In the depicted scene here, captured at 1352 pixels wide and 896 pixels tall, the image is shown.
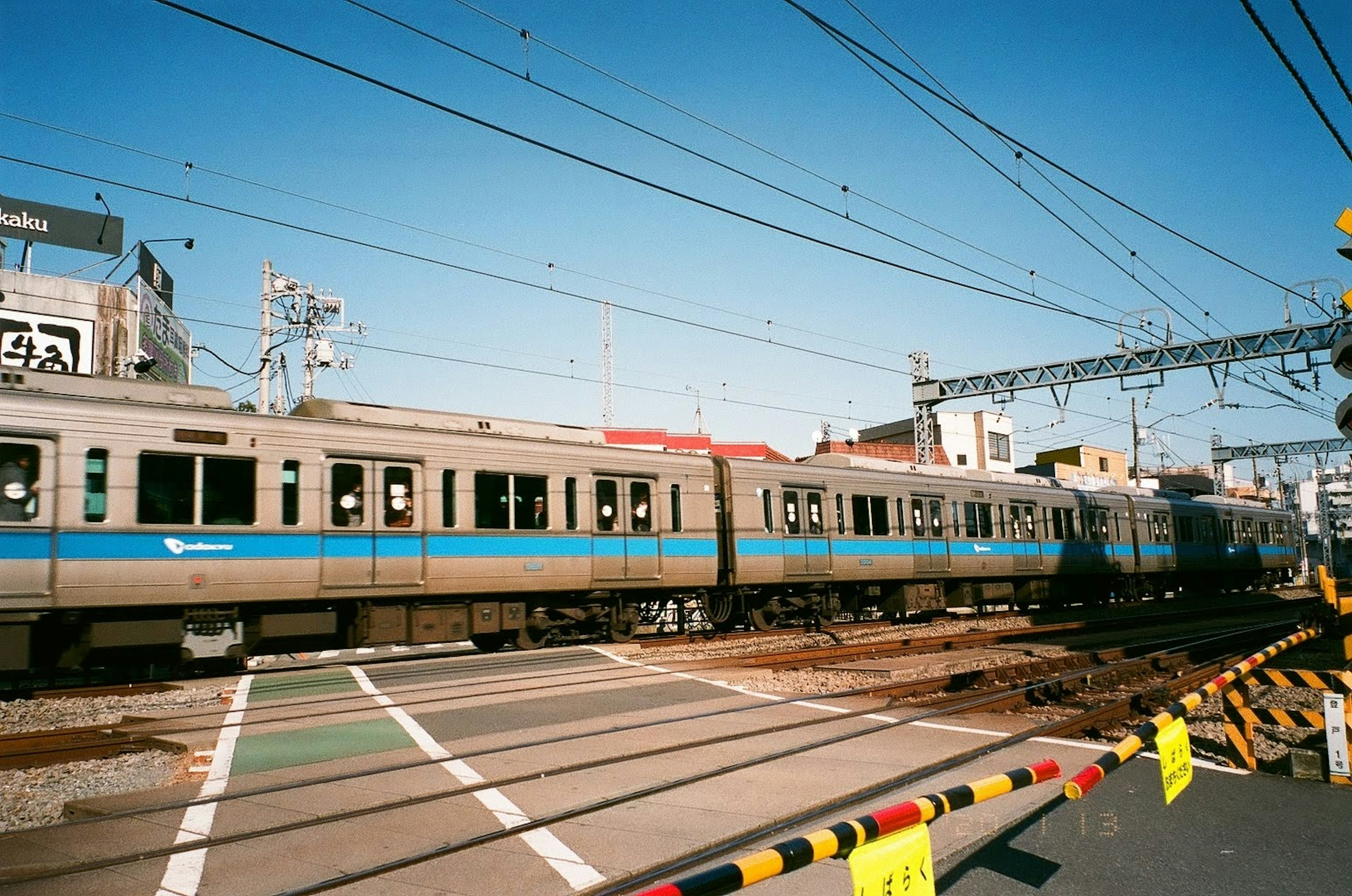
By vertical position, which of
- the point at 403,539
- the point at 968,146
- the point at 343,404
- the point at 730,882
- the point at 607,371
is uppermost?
the point at 607,371

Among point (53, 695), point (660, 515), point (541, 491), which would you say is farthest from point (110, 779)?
point (660, 515)

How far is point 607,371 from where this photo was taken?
49.6 metres

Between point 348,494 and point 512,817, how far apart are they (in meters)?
8.04

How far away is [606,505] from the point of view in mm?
15883

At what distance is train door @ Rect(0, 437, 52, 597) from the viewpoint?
10250 mm

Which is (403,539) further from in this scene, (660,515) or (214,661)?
(660,515)

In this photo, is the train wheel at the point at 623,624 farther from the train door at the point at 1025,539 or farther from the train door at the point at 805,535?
the train door at the point at 1025,539

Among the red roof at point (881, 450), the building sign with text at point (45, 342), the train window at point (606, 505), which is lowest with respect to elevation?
the train window at point (606, 505)

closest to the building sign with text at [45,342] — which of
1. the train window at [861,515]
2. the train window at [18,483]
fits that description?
the train window at [18,483]

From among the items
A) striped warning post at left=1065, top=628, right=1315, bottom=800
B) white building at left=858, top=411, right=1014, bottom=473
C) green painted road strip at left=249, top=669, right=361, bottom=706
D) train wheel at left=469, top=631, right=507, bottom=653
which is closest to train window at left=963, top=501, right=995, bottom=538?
train wheel at left=469, top=631, right=507, bottom=653

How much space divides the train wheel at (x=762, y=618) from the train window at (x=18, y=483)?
40.4ft

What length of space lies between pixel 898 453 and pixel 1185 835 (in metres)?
45.0

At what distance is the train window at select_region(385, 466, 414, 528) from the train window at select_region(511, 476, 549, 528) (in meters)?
1.71

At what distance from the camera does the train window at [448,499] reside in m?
13.8
